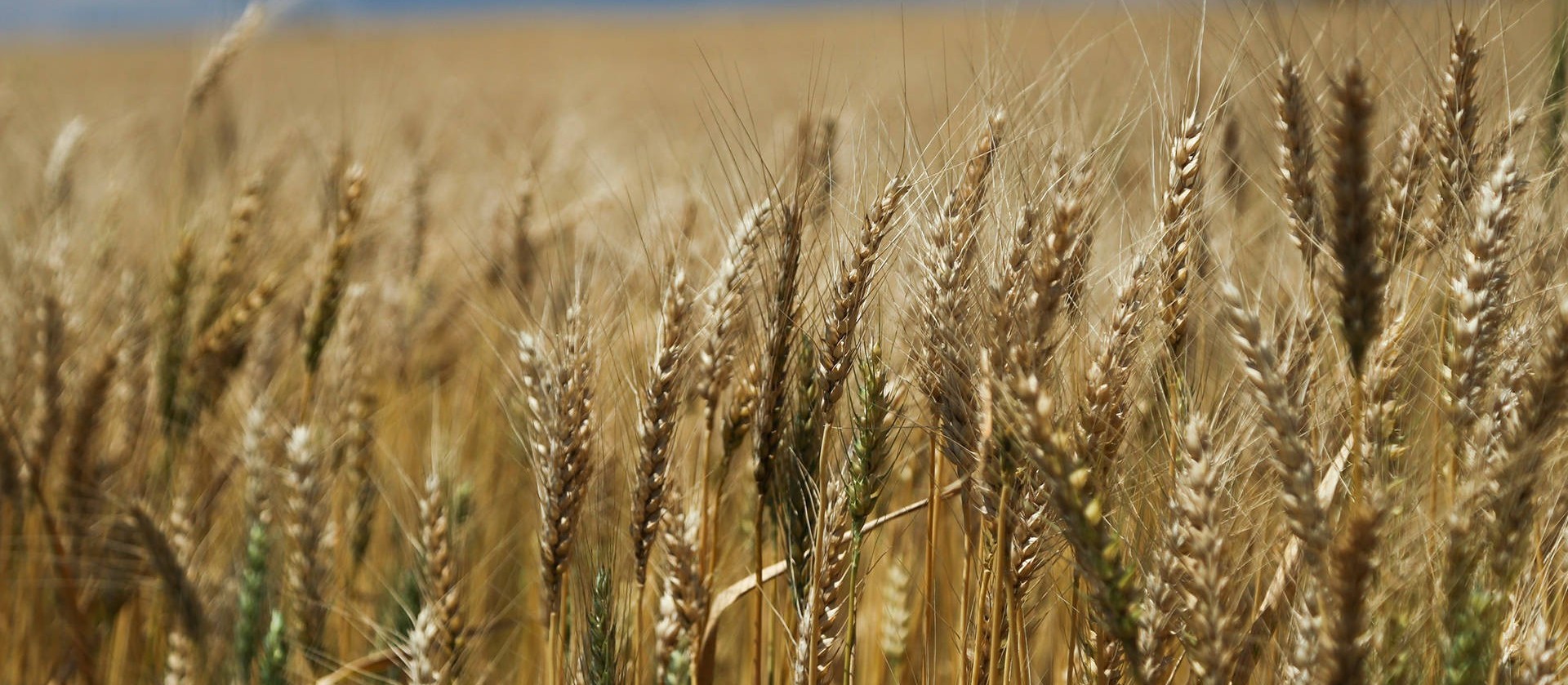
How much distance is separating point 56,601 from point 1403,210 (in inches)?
103

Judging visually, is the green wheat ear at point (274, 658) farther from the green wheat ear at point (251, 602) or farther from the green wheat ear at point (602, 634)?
the green wheat ear at point (602, 634)

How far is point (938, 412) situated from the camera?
1172mm

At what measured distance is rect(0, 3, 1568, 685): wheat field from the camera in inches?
37.0

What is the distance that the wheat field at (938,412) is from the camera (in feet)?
3.08

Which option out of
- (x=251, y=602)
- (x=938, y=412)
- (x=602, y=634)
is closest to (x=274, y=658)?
(x=251, y=602)

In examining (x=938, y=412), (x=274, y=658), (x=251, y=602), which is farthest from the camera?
(x=251, y=602)

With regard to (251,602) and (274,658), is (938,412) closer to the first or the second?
(274,658)

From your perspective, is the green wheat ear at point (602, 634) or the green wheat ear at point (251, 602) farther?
the green wheat ear at point (251, 602)

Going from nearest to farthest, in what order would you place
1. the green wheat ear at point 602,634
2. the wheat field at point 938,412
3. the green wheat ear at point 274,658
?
the wheat field at point 938,412 < the green wheat ear at point 602,634 < the green wheat ear at point 274,658

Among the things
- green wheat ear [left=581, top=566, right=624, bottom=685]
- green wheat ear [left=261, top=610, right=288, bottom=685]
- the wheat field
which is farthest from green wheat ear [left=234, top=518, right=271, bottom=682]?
green wheat ear [left=581, top=566, right=624, bottom=685]

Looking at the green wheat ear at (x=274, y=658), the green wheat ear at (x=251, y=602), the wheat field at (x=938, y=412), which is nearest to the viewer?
the wheat field at (x=938, y=412)

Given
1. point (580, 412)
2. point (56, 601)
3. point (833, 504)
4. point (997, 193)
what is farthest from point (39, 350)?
point (997, 193)

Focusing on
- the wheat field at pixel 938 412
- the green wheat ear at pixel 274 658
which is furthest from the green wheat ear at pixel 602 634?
the green wheat ear at pixel 274 658

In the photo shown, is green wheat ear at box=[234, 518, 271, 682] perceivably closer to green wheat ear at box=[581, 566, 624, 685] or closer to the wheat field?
the wheat field
